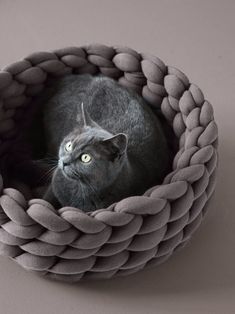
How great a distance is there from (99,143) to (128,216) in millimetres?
171

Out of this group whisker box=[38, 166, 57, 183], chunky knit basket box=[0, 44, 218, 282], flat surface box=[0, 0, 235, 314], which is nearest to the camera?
chunky knit basket box=[0, 44, 218, 282]

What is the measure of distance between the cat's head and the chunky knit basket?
0.09 metres

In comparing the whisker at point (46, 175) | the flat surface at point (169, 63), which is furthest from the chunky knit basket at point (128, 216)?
the whisker at point (46, 175)

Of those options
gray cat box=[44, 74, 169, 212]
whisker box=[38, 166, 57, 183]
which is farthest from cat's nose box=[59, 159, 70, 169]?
whisker box=[38, 166, 57, 183]

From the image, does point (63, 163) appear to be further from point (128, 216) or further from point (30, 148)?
point (30, 148)

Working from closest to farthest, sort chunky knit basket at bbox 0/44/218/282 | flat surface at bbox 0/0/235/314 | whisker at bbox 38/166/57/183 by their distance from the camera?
chunky knit basket at bbox 0/44/218/282 < flat surface at bbox 0/0/235/314 < whisker at bbox 38/166/57/183

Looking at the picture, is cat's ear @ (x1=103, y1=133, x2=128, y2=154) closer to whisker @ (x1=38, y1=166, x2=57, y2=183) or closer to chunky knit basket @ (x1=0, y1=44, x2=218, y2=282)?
chunky knit basket @ (x1=0, y1=44, x2=218, y2=282)

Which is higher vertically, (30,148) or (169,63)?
(169,63)

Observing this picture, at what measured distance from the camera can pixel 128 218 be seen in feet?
3.14

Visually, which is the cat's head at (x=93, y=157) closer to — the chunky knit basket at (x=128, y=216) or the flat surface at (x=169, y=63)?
the chunky knit basket at (x=128, y=216)

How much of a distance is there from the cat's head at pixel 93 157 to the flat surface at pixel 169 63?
24 cm

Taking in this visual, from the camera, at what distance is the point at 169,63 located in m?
1.57

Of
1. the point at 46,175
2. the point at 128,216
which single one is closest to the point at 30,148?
the point at 46,175

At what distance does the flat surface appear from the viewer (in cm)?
106
